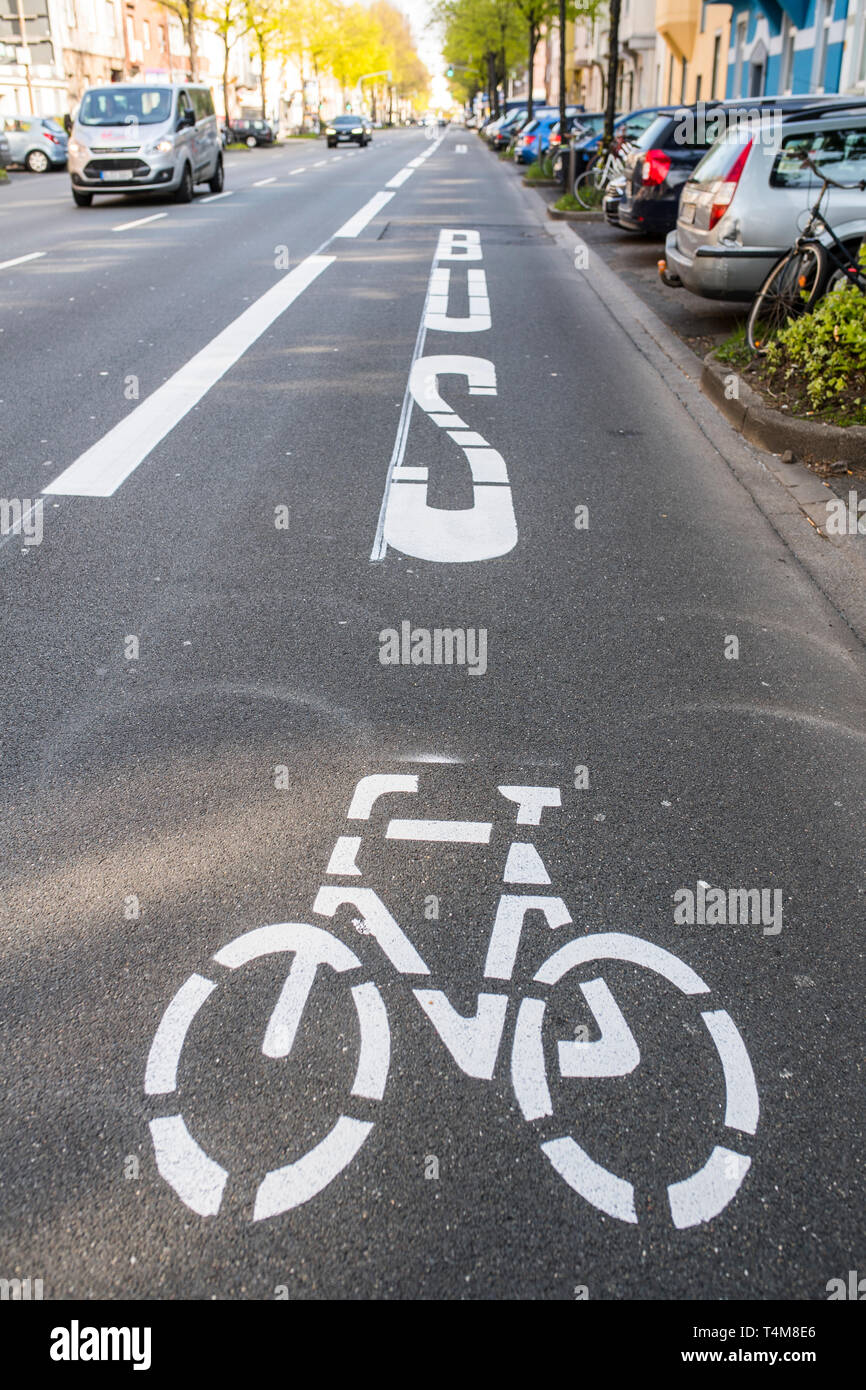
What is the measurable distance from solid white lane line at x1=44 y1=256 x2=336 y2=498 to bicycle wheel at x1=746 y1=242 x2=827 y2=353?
4.22 metres

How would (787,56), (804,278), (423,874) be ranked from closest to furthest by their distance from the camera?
1. (423,874)
2. (804,278)
3. (787,56)

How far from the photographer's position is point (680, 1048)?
263cm

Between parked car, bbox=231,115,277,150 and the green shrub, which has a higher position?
parked car, bbox=231,115,277,150

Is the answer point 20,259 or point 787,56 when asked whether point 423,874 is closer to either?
point 20,259

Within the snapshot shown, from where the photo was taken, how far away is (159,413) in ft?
26.2

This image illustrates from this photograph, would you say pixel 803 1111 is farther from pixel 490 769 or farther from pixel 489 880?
pixel 490 769

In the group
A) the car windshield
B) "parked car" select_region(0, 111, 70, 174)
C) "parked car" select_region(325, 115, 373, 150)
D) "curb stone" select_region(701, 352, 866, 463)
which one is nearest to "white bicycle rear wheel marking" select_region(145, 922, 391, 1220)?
"curb stone" select_region(701, 352, 866, 463)

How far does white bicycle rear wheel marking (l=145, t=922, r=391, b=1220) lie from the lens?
2.28m

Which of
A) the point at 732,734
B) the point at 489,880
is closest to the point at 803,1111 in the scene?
the point at 489,880

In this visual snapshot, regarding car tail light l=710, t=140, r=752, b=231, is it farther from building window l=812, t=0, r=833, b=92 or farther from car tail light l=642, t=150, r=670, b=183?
building window l=812, t=0, r=833, b=92

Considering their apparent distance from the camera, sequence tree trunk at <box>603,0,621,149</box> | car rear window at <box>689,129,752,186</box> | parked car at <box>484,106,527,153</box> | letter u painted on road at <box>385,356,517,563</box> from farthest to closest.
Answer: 1. parked car at <box>484,106,527,153</box>
2. tree trunk at <box>603,0,621,149</box>
3. car rear window at <box>689,129,752,186</box>
4. letter u painted on road at <box>385,356,517,563</box>

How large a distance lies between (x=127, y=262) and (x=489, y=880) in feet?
45.3

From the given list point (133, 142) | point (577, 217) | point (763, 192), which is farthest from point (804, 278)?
point (133, 142)

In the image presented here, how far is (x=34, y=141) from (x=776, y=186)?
3331 cm
